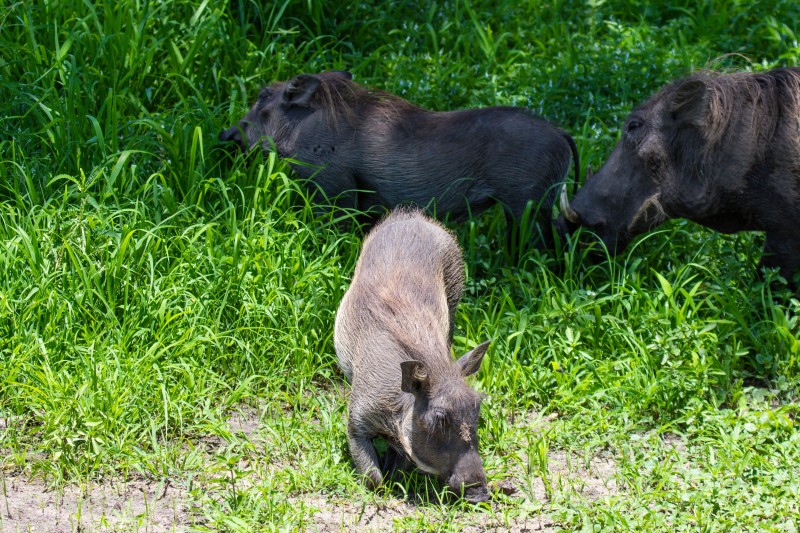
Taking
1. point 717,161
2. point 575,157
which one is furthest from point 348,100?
point 717,161

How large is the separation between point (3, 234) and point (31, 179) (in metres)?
0.50

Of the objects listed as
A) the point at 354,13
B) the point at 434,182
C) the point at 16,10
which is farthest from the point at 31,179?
the point at 354,13

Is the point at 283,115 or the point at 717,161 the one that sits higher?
the point at 717,161

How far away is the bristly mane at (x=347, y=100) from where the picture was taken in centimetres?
618

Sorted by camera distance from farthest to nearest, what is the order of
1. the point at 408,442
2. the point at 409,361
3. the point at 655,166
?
the point at 655,166 → the point at 408,442 → the point at 409,361

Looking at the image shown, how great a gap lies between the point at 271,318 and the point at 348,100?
5.51 ft

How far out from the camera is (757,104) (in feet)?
17.3

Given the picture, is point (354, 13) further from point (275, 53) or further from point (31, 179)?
point (31, 179)

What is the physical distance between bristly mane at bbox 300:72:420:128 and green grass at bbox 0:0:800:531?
53cm

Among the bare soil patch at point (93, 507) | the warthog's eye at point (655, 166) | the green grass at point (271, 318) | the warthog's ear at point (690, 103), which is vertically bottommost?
the bare soil patch at point (93, 507)

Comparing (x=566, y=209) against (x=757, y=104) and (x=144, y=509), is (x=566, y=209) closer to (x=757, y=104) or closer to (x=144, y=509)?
(x=757, y=104)

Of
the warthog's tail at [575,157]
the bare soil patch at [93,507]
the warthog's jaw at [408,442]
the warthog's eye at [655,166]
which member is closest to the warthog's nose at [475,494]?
the warthog's jaw at [408,442]

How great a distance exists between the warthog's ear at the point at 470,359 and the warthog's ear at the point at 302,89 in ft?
7.87

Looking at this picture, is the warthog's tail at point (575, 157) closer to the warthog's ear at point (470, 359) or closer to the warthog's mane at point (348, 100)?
the warthog's mane at point (348, 100)
